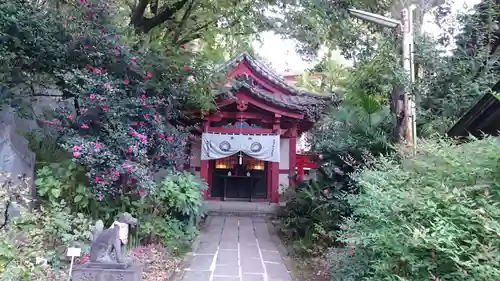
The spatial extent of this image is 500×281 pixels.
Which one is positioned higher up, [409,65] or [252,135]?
[409,65]

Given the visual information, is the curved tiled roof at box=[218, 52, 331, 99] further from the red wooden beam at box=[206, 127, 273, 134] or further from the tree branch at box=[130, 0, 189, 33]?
the tree branch at box=[130, 0, 189, 33]

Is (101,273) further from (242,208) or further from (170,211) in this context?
(242,208)

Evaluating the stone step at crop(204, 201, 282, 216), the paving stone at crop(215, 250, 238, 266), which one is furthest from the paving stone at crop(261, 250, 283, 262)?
the stone step at crop(204, 201, 282, 216)

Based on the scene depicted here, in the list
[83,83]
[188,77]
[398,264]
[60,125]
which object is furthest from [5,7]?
[398,264]

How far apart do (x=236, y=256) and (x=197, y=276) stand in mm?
1251

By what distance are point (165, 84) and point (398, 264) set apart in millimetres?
4627

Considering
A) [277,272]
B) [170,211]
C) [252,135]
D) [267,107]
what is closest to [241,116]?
[252,135]

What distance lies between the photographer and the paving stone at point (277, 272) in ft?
17.4

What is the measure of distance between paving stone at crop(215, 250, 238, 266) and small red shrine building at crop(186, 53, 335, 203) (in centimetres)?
479

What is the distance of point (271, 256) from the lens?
21.3 ft

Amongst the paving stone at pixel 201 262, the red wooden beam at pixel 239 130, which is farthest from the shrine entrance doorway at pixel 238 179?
the paving stone at pixel 201 262

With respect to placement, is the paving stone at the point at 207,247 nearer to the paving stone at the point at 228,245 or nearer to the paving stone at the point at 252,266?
the paving stone at the point at 228,245

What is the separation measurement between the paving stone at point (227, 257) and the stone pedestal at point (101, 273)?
2.14 metres

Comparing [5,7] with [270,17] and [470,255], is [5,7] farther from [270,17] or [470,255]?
[470,255]
